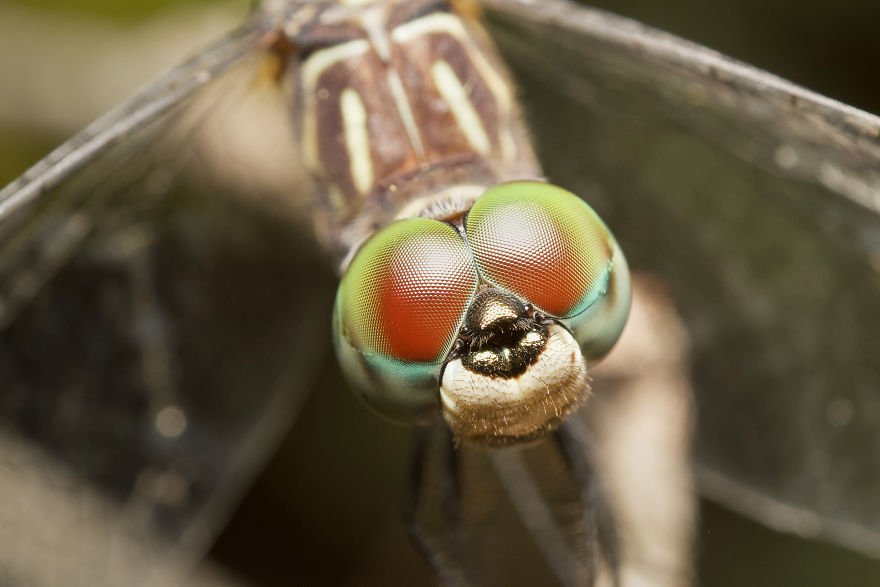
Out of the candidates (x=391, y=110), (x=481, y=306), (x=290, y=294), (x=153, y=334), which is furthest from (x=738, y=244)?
(x=153, y=334)

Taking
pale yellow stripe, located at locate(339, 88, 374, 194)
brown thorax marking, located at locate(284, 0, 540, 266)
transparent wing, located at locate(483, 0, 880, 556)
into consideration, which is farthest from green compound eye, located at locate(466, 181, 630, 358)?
transparent wing, located at locate(483, 0, 880, 556)

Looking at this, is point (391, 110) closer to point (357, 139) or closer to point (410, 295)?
point (357, 139)

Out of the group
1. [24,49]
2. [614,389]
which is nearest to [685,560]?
[614,389]

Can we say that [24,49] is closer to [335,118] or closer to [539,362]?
[335,118]

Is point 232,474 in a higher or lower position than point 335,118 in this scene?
lower

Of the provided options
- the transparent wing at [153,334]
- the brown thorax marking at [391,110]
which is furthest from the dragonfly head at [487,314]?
the transparent wing at [153,334]

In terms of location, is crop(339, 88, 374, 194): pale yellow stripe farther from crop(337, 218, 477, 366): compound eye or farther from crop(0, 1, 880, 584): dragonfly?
crop(337, 218, 477, 366): compound eye
